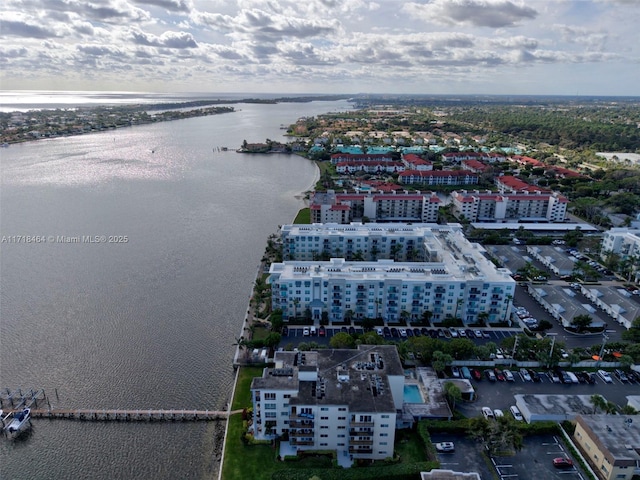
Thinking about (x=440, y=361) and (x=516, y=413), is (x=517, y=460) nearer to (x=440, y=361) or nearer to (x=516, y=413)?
(x=516, y=413)

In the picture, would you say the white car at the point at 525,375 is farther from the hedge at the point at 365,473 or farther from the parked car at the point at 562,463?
the hedge at the point at 365,473

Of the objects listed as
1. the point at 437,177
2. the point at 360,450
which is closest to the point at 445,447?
the point at 360,450

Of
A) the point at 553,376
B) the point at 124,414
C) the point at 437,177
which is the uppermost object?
the point at 437,177

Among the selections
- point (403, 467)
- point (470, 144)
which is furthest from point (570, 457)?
point (470, 144)

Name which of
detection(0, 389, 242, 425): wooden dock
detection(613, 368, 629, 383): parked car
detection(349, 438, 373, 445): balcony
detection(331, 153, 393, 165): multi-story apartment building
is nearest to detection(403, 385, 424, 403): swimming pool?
detection(349, 438, 373, 445): balcony

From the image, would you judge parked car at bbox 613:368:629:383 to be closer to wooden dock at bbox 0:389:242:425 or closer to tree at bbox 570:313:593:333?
tree at bbox 570:313:593:333

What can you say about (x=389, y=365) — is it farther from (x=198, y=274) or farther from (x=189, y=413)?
(x=198, y=274)

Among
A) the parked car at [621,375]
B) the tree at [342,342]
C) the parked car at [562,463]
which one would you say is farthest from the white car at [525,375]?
the tree at [342,342]
